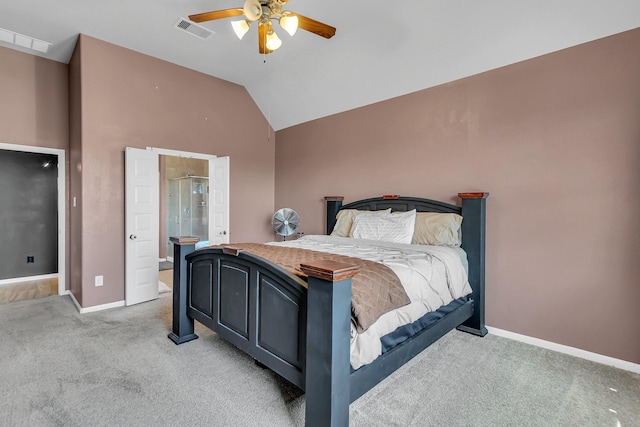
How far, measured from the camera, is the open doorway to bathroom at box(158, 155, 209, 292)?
267 inches

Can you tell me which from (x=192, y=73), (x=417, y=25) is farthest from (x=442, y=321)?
(x=192, y=73)

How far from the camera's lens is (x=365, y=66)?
3686mm

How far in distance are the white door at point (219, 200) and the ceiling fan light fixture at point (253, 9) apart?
8.74 feet

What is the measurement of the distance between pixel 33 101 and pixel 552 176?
Result: 5.95 m

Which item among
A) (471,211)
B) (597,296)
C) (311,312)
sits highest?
(471,211)

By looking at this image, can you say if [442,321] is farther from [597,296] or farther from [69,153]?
[69,153]

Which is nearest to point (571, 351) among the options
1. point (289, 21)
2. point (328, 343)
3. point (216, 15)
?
point (328, 343)

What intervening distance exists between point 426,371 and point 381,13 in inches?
125

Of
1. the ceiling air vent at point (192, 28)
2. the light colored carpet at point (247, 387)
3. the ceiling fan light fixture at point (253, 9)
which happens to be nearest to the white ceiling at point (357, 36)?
the ceiling air vent at point (192, 28)

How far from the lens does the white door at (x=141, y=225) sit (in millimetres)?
3844

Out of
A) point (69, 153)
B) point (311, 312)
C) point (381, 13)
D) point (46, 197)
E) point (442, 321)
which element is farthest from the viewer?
point (46, 197)

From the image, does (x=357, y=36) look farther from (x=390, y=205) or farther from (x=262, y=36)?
(x=390, y=205)

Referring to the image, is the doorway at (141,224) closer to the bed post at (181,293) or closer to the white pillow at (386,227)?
the bed post at (181,293)

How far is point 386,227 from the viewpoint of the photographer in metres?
3.45
